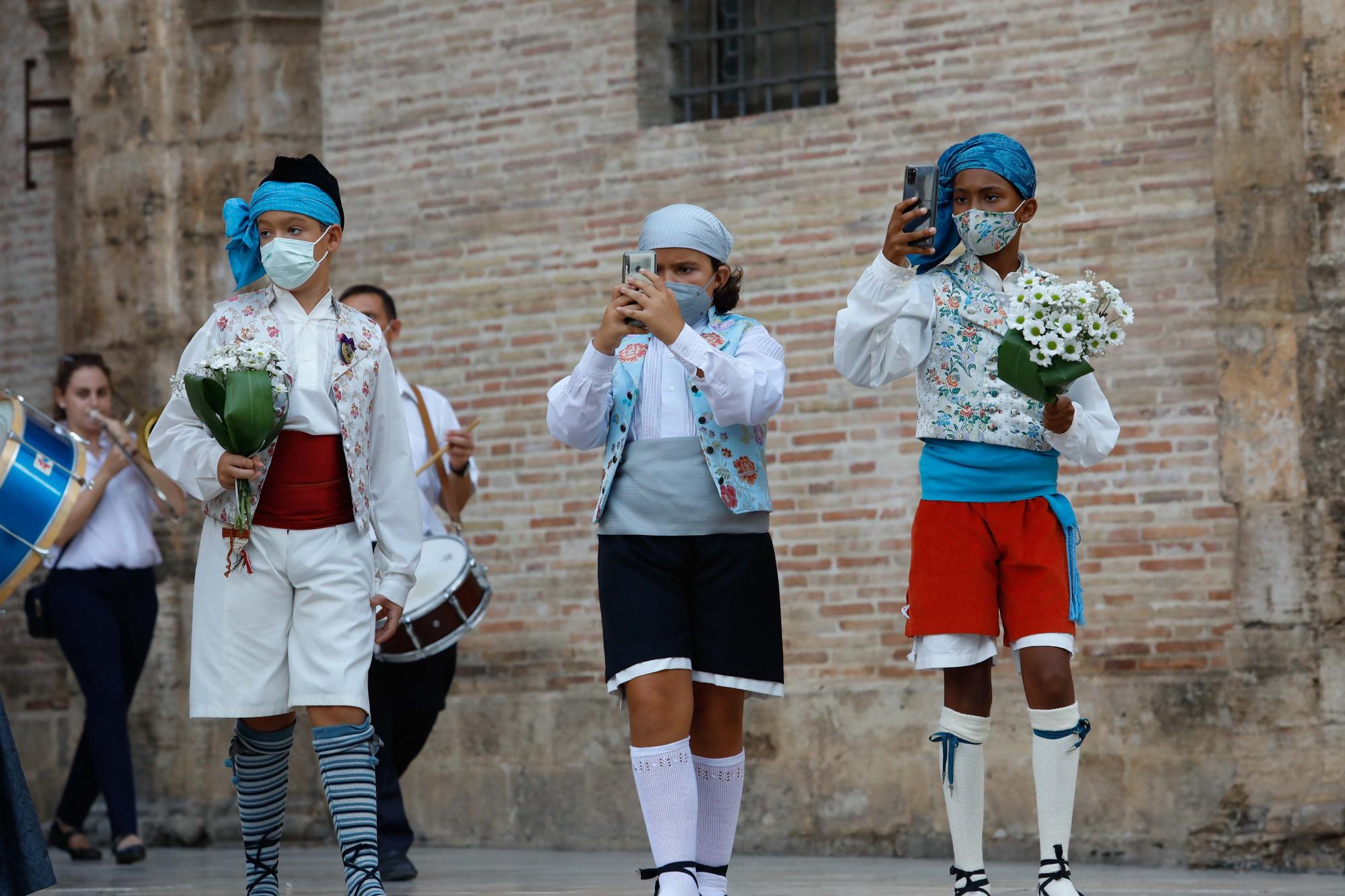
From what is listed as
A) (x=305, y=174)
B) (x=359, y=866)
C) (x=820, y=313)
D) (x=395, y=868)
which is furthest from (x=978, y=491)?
(x=820, y=313)

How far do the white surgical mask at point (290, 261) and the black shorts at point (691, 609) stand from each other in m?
1.15

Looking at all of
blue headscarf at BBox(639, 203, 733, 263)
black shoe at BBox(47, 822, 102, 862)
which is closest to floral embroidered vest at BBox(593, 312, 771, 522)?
blue headscarf at BBox(639, 203, 733, 263)

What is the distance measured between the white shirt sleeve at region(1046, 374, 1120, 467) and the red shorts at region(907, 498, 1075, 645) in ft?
0.55

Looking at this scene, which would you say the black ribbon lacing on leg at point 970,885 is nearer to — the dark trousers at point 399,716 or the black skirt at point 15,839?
the black skirt at point 15,839

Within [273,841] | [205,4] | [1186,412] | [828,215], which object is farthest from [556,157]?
[273,841]

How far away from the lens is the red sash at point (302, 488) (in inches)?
213

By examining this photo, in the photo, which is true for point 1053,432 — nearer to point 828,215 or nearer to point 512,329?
point 828,215

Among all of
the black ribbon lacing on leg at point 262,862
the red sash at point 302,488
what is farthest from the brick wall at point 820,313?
the red sash at point 302,488

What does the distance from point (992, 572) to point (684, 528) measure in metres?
0.84

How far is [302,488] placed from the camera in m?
5.42

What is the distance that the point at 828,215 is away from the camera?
9109mm

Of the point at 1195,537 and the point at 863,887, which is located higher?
the point at 1195,537

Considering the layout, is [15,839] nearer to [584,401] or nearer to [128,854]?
[584,401]

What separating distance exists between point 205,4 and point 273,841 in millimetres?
6520
